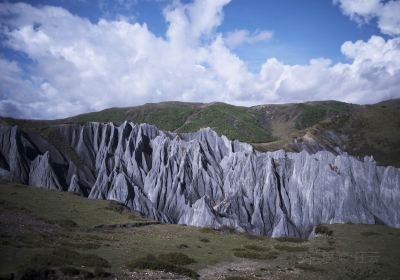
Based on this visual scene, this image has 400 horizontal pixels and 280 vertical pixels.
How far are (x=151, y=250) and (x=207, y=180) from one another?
52946mm

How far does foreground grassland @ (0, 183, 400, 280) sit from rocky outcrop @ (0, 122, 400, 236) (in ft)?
73.3

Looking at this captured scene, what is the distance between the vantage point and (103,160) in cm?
8450

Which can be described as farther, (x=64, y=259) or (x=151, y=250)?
(x=151, y=250)

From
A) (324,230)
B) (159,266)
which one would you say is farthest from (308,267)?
(324,230)

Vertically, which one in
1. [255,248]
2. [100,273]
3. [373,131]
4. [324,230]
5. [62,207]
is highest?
[373,131]

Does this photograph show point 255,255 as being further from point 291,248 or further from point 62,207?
point 62,207

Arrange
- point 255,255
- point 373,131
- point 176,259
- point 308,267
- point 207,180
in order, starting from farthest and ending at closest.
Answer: point 373,131, point 207,180, point 255,255, point 308,267, point 176,259

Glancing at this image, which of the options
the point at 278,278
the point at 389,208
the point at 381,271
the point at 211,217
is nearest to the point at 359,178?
the point at 389,208

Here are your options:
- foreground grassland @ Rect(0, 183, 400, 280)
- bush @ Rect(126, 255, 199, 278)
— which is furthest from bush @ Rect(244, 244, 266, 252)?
bush @ Rect(126, 255, 199, 278)

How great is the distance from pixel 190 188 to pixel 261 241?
39828 mm

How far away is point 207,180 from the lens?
81.5 metres

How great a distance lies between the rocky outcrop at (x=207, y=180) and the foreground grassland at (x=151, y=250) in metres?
22.4

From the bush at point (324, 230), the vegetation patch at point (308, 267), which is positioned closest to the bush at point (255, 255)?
the vegetation patch at point (308, 267)

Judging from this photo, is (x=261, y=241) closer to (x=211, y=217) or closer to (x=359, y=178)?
(x=211, y=217)
